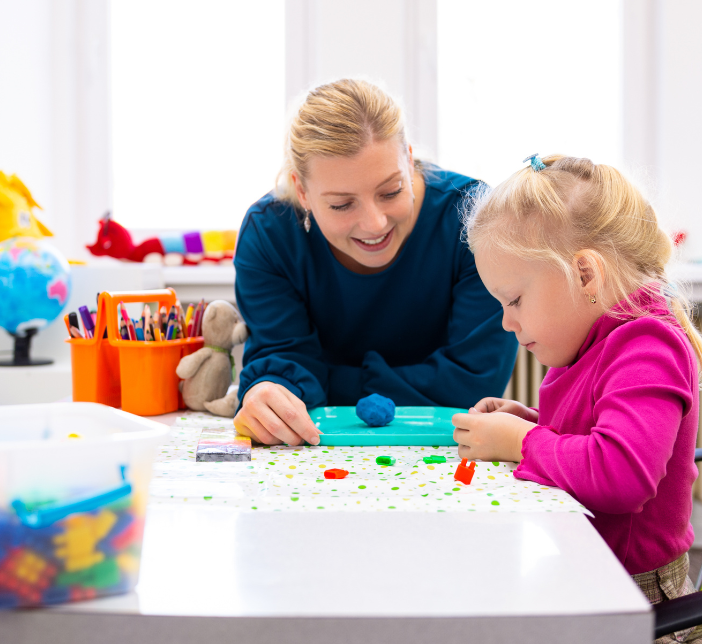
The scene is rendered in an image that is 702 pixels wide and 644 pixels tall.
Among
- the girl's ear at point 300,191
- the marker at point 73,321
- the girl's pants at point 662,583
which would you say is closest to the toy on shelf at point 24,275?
the marker at point 73,321

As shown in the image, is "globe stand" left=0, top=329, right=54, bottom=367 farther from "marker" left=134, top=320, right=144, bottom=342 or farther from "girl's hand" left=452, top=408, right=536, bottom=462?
"girl's hand" left=452, top=408, right=536, bottom=462

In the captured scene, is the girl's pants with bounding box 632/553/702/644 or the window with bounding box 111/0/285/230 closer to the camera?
the girl's pants with bounding box 632/553/702/644

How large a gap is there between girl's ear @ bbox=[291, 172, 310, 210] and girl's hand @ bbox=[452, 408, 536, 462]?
0.51 metres

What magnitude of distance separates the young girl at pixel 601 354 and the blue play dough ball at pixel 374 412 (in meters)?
0.13

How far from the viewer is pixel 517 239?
0.82 metres

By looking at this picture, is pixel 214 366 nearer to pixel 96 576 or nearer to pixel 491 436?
pixel 491 436

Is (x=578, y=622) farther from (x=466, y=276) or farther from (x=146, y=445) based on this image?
(x=466, y=276)

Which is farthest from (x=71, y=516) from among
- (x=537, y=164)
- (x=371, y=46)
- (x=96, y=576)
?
(x=371, y=46)

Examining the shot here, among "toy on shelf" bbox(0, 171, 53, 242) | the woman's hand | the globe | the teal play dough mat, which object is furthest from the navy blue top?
"toy on shelf" bbox(0, 171, 53, 242)

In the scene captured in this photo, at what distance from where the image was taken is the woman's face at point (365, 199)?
A: 1.06m

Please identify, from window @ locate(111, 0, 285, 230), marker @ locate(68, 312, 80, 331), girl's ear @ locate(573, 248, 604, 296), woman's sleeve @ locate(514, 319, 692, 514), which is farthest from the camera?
window @ locate(111, 0, 285, 230)

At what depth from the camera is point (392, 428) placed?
0.94 metres

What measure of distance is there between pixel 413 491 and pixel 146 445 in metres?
0.29

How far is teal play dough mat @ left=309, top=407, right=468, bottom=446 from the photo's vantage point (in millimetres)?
895
